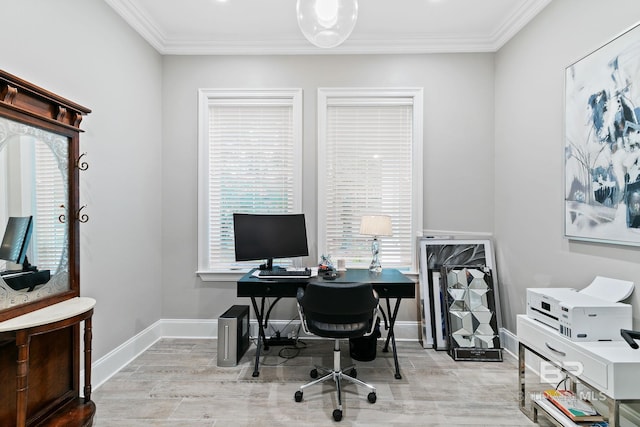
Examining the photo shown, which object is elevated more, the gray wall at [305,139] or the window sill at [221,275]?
the gray wall at [305,139]

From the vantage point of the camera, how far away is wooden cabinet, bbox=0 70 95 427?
1609 millimetres

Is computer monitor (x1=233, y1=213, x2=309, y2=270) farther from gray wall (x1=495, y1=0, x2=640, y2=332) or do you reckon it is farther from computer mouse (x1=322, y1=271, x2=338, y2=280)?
gray wall (x1=495, y1=0, x2=640, y2=332)

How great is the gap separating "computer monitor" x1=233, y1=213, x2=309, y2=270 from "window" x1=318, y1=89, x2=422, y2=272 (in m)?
0.42

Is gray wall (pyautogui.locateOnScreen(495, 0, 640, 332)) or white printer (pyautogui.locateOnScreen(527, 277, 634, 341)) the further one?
gray wall (pyautogui.locateOnScreen(495, 0, 640, 332))

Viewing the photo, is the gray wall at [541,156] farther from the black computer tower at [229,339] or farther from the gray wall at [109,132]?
the gray wall at [109,132]

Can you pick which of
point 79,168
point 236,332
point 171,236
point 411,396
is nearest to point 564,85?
point 411,396

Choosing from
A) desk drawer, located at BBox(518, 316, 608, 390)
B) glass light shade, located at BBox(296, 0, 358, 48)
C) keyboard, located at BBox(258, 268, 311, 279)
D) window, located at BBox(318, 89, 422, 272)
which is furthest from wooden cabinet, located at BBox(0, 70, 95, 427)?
desk drawer, located at BBox(518, 316, 608, 390)

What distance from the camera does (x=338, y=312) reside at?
215 cm

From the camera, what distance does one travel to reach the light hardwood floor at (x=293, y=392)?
82.0 inches

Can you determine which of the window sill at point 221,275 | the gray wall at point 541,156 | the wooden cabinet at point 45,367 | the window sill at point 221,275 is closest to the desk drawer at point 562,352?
the gray wall at point 541,156

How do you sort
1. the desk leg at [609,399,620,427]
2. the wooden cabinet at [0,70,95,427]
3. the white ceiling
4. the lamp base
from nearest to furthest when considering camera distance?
the desk leg at [609,399,620,427] → the wooden cabinet at [0,70,95,427] → the white ceiling → the lamp base

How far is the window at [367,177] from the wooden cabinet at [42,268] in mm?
2149

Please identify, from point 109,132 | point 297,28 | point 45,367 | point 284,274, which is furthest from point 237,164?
point 45,367

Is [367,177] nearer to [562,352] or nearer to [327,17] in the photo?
[327,17]
